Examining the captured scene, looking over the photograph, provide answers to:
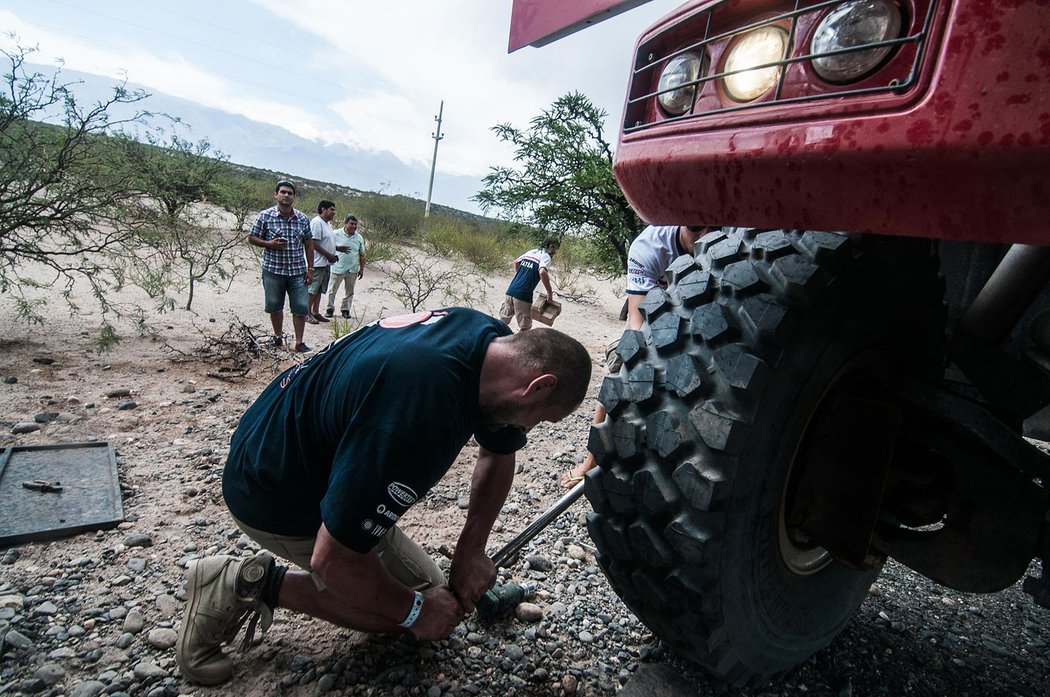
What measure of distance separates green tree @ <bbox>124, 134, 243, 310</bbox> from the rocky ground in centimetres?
374

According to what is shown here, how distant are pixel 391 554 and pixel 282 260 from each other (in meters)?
4.84

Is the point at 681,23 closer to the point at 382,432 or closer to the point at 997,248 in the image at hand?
the point at 382,432

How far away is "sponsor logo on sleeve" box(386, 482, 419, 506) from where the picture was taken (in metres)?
1.53

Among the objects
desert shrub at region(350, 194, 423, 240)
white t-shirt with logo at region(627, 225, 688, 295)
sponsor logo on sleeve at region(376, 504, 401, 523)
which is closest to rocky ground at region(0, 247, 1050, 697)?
sponsor logo on sleeve at region(376, 504, 401, 523)

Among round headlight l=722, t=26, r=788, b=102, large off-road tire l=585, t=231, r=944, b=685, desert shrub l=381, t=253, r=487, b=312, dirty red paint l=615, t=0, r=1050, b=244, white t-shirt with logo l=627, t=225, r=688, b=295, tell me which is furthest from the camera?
desert shrub l=381, t=253, r=487, b=312

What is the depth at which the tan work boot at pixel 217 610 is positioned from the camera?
1.82m

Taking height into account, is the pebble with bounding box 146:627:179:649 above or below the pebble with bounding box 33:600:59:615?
above

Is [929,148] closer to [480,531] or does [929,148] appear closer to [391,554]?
[480,531]

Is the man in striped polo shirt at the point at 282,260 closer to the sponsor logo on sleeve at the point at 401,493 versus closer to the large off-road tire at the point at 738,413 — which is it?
the sponsor logo on sleeve at the point at 401,493

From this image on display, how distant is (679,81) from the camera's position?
3.97 ft

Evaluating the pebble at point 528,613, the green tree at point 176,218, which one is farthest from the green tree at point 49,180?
the pebble at point 528,613

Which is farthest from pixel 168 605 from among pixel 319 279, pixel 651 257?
pixel 319 279

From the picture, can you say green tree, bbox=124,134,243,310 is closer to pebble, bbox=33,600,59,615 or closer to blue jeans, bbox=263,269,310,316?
blue jeans, bbox=263,269,310,316

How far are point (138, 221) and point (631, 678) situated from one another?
664 centimetres
